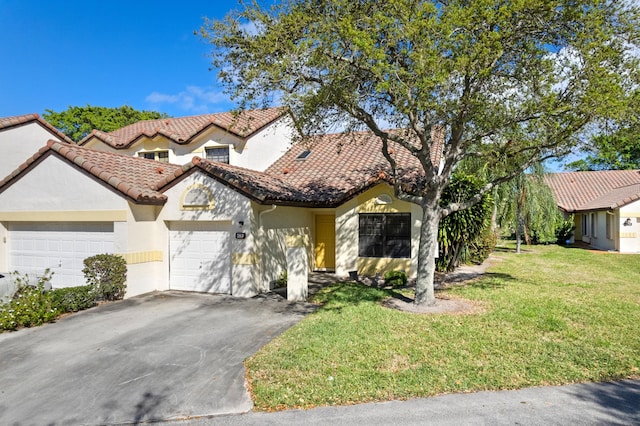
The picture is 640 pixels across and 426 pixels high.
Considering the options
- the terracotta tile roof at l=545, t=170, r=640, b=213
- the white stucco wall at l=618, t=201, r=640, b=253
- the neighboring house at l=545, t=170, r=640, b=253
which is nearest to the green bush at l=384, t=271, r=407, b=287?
the neighboring house at l=545, t=170, r=640, b=253

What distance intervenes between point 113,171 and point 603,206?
92.2ft

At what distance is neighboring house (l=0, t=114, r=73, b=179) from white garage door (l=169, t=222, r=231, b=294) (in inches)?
358

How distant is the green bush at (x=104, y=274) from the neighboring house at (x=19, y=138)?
8.58m

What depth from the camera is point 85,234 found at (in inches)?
510

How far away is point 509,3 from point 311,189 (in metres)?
9.97

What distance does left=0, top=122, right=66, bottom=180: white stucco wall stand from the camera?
1656 centimetres

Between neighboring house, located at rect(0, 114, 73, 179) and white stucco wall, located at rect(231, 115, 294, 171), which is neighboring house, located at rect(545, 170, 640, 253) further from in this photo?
neighboring house, located at rect(0, 114, 73, 179)

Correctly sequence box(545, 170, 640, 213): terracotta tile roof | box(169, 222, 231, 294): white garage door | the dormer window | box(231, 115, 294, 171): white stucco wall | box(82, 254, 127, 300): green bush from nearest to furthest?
box(82, 254, 127, 300): green bush → box(169, 222, 231, 294): white garage door → box(231, 115, 294, 171): white stucco wall → the dormer window → box(545, 170, 640, 213): terracotta tile roof

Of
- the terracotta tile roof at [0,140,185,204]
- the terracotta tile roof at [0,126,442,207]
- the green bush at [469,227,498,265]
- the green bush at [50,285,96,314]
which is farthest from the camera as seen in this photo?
the green bush at [469,227,498,265]

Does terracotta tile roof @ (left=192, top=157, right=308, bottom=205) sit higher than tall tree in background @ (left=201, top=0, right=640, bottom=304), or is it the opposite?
tall tree in background @ (left=201, top=0, right=640, bottom=304)

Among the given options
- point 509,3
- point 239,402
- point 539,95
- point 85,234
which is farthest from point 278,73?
point 85,234

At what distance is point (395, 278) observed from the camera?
46.2ft

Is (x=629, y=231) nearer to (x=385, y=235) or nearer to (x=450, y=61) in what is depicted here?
(x=385, y=235)

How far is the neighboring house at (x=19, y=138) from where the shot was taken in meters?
16.5
